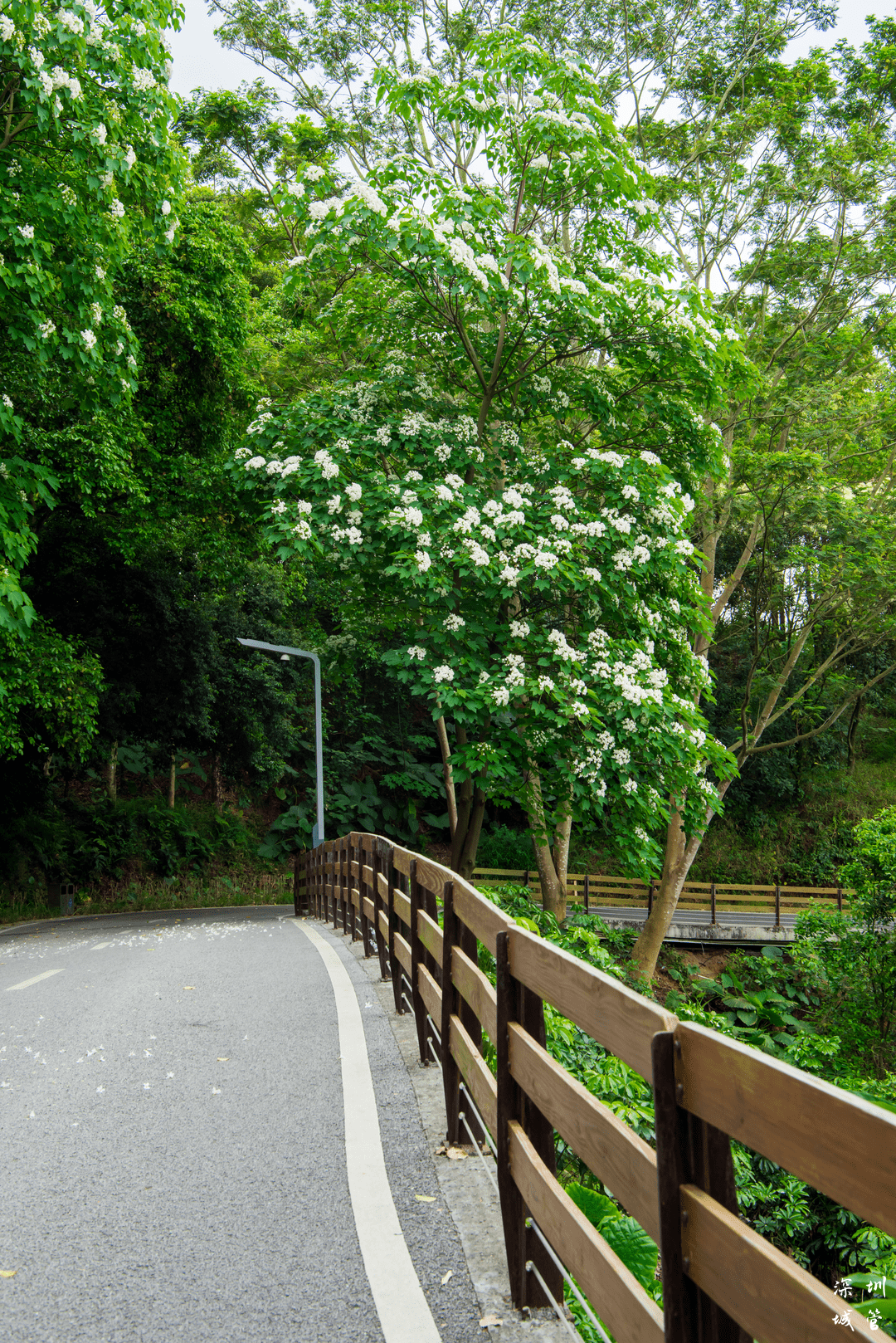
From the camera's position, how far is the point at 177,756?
31578 mm

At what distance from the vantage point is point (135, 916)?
2494 cm

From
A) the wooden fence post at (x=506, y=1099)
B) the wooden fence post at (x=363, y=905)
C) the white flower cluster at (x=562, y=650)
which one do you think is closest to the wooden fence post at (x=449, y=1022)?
the wooden fence post at (x=506, y=1099)

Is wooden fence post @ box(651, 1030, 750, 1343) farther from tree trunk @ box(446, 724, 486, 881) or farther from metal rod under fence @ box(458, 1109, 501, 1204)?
tree trunk @ box(446, 724, 486, 881)

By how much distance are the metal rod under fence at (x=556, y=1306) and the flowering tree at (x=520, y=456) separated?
7.73 m

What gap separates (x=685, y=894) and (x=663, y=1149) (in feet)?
95.3

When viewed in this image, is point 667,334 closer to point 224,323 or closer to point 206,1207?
point 224,323

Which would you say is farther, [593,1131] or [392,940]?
[392,940]

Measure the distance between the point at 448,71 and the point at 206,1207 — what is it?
1980 centimetres

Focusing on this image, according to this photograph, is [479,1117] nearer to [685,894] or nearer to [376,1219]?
[376,1219]

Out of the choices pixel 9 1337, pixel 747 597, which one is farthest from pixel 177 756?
pixel 9 1337

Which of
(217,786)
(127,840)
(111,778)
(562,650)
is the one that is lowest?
(127,840)

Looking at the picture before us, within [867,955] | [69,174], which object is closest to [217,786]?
[867,955]

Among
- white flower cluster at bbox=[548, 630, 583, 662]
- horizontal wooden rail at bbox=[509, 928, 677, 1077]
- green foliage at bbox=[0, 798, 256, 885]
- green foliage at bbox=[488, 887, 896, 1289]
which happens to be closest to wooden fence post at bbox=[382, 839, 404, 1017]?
green foliage at bbox=[488, 887, 896, 1289]

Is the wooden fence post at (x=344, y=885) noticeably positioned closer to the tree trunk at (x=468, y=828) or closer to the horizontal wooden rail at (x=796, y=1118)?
the tree trunk at (x=468, y=828)
